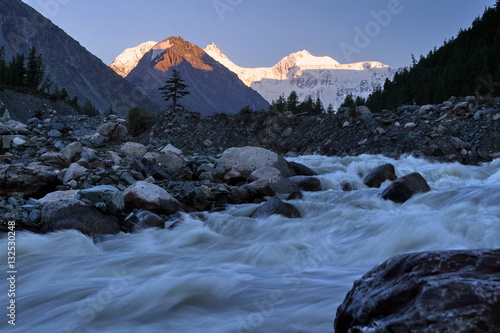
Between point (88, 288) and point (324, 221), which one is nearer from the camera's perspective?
point (88, 288)

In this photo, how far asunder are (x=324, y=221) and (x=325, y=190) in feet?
10.4

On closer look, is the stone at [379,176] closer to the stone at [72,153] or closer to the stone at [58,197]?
the stone at [58,197]

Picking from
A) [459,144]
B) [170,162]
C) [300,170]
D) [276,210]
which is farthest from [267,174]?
[459,144]

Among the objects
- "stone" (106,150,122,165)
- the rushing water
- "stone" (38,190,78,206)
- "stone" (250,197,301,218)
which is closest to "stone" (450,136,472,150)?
the rushing water

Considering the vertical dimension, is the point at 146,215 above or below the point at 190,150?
below

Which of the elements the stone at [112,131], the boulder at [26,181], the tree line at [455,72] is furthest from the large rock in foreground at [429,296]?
the tree line at [455,72]

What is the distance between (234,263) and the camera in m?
5.11

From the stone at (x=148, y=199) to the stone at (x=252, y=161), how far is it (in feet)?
13.9

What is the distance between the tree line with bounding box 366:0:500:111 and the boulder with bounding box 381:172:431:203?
4189cm

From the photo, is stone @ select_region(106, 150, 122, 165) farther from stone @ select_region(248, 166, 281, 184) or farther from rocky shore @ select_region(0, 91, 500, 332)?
stone @ select_region(248, 166, 281, 184)

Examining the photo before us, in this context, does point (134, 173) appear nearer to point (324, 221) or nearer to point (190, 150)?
point (324, 221)

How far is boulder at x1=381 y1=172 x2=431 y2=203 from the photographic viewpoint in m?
7.95

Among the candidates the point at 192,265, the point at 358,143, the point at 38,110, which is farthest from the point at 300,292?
the point at 38,110

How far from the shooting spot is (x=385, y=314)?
6.08ft
